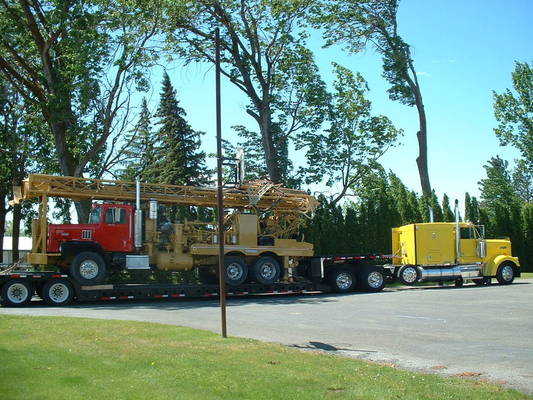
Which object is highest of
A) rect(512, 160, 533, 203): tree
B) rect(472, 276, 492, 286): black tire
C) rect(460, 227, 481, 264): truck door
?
rect(512, 160, 533, 203): tree

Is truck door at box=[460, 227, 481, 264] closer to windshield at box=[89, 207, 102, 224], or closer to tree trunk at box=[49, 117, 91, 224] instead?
windshield at box=[89, 207, 102, 224]

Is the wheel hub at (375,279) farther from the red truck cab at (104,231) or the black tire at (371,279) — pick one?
the red truck cab at (104,231)

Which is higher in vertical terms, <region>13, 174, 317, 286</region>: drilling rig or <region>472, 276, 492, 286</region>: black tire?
<region>13, 174, 317, 286</region>: drilling rig

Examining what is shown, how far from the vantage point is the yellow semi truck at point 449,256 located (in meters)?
27.9

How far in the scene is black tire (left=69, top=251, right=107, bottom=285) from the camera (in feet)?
68.2

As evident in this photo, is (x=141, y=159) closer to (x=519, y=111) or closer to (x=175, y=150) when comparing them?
(x=175, y=150)

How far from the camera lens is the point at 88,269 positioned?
69.0ft

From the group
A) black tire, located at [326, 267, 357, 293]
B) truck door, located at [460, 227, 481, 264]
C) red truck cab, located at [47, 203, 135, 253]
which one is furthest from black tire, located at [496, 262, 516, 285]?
red truck cab, located at [47, 203, 135, 253]

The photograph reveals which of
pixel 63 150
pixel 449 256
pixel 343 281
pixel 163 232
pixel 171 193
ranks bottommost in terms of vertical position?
pixel 343 281

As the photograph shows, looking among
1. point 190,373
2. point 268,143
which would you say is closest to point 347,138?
point 268,143

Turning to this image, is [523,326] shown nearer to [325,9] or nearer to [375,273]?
[375,273]

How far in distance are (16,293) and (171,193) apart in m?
6.94

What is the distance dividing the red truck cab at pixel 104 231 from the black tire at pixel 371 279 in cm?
998

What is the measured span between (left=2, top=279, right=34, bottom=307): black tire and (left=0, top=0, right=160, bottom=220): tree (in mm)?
9516
